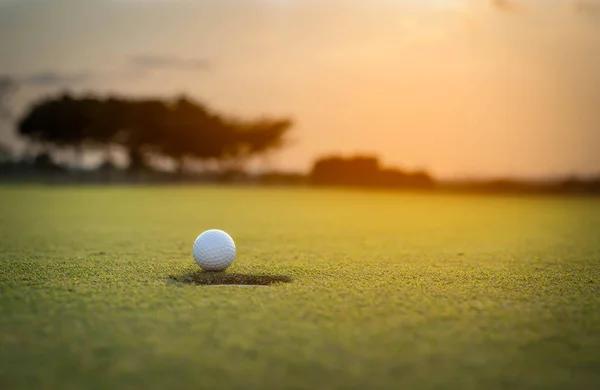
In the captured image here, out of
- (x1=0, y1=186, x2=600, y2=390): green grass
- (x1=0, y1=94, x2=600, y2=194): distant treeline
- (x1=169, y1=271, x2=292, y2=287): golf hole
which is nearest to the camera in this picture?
(x1=0, y1=186, x2=600, y2=390): green grass

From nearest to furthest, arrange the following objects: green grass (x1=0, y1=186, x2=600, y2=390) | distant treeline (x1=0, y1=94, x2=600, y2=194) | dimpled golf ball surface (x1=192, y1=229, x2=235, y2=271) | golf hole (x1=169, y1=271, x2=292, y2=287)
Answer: green grass (x1=0, y1=186, x2=600, y2=390), golf hole (x1=169, y1=271, x2=292, y2=287), dimpled golf ball surface (x1=192, y1=229, x2=235, y2=271), distant treeline (x1=0, y1=94, x2=600, y2=194)

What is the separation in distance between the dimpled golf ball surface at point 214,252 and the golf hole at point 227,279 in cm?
10

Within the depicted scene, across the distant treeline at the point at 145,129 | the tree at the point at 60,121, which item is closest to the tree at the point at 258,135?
the distant treeline at the point at 145,129

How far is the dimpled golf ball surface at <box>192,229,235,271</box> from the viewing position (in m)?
6.80

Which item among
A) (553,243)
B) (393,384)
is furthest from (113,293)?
(553,243)

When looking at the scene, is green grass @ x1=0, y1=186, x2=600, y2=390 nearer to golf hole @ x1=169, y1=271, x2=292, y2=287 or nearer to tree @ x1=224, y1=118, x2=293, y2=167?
golf hole @ x1=169, y1=271, x2=292, y2=287

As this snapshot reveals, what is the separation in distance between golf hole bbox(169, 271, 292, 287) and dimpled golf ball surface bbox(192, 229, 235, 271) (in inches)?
4.1

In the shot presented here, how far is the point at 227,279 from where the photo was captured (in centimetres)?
658

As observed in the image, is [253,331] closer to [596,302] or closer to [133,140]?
[596,302]

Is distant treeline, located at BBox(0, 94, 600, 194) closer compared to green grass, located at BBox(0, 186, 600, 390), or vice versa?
green grass, located at BBox(0, 186, 600, 390)

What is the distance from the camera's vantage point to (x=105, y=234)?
39.8 feet

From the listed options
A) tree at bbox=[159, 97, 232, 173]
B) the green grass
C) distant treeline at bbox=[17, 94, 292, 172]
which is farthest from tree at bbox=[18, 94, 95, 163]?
the green grass

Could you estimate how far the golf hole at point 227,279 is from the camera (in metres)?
6.35

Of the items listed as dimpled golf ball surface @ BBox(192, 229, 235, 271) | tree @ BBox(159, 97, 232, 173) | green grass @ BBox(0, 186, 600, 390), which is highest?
tree @ BBox(159, 97, 232, 173)
